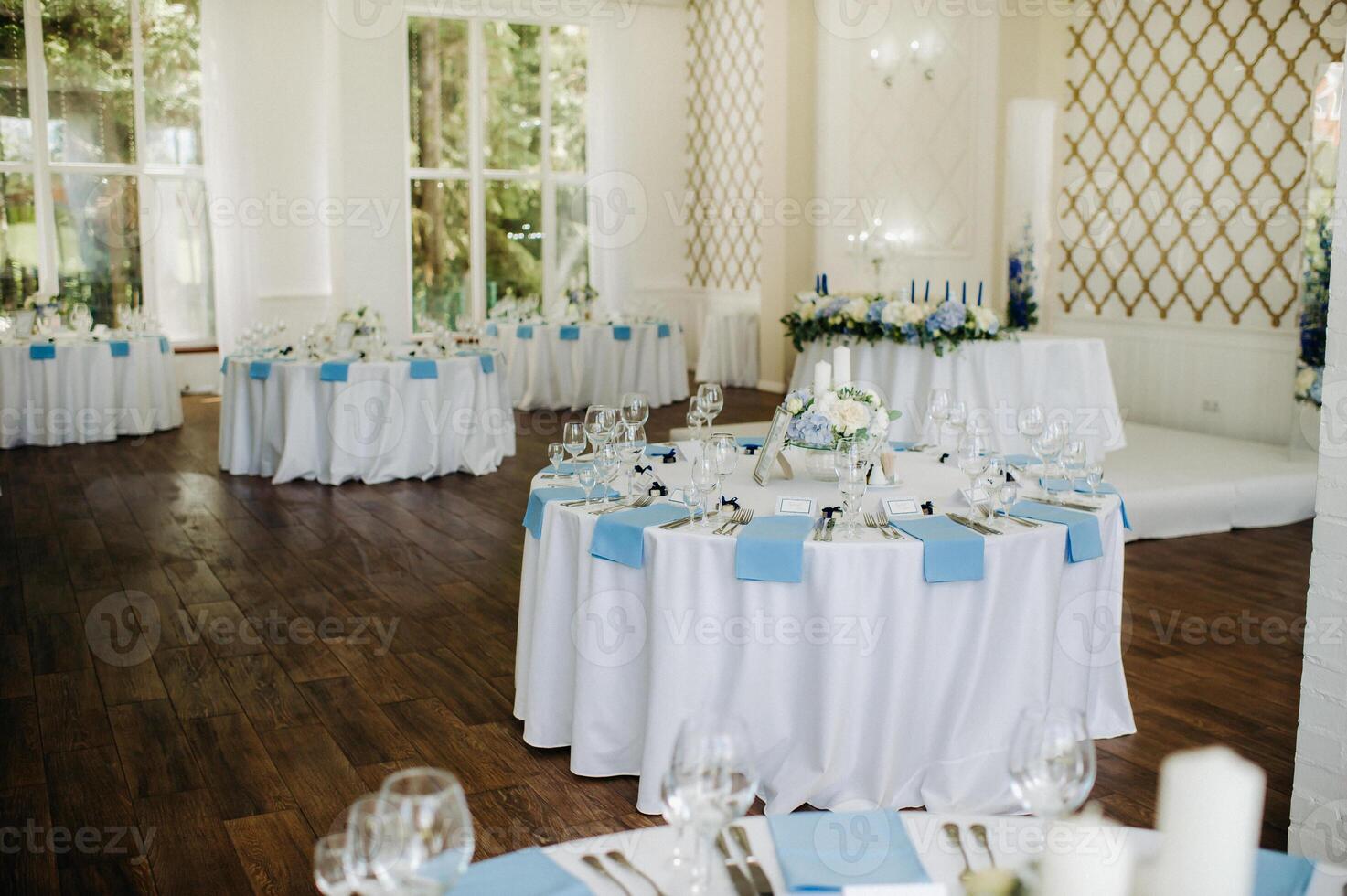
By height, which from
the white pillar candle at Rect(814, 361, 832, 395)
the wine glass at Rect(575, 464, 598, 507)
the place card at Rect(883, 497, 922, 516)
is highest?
the white pillar candle at Rect(814, 361, 832, 395)

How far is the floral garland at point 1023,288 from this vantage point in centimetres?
753

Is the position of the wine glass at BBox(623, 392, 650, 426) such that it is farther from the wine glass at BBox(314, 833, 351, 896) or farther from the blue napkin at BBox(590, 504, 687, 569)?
the wine glass at BBox(314, 833, 351, 896)

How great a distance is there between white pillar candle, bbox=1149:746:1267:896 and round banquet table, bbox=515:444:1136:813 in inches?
64.0

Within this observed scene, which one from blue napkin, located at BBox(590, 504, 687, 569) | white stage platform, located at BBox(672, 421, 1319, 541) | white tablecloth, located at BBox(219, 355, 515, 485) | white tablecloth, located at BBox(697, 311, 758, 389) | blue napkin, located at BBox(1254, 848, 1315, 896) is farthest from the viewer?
white tablecloth, located at BBox(697, 311, 758, 389)

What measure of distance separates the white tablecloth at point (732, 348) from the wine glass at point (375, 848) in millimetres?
9352

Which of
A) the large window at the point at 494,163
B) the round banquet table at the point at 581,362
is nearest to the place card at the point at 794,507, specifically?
the round banquet table at the point at 581,362

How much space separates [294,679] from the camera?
3.56m

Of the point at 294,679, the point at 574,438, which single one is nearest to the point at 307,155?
the point at 294,679

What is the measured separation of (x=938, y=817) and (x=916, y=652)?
1368 millimetres

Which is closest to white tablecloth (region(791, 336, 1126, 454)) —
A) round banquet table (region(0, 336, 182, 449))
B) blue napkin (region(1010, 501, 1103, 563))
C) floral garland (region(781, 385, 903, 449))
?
floral garland (region(781, 385, 903, 449))

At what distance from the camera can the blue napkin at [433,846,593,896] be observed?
3.71ft

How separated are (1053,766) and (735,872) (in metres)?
0.31

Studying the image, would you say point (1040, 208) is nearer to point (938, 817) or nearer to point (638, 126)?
point (638, 126)

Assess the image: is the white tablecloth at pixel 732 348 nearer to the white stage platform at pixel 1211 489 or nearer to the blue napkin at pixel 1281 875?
the white stage platform at pixel 1211 489
